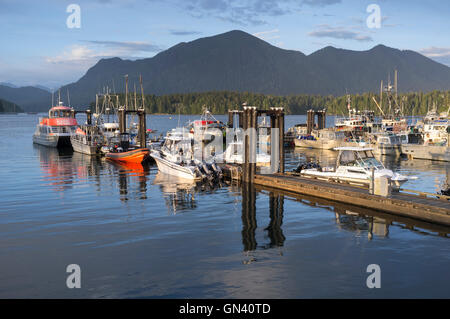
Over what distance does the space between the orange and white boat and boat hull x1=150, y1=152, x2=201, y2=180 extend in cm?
3494

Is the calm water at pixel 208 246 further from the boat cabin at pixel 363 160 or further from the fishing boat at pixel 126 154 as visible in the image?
the fishing boat at pixel 126 154

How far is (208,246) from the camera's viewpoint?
57.6 ft

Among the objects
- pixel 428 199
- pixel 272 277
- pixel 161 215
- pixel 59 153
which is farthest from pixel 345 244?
pixel 59 153

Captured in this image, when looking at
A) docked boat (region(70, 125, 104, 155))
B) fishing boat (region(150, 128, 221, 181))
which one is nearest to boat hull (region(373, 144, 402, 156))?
fishing boat (region(150, 128, 221, 181))

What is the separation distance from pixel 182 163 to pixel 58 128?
1755 inches

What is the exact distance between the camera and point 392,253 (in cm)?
1648

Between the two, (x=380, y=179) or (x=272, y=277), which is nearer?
(x=272, y=277)

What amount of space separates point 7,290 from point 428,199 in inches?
842

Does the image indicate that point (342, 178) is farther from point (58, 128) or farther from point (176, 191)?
point (58, 128)

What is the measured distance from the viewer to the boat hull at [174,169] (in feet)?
115

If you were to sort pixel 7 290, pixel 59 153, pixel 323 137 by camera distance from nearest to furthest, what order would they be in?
pixel 7 290, pixel 59 153, pixel 323 137

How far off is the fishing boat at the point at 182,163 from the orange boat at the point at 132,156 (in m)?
3.34
